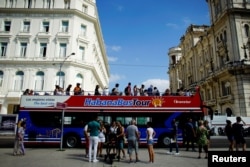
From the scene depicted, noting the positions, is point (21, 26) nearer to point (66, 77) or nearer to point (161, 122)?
point (66, 77)

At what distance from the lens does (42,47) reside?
31.3 metres

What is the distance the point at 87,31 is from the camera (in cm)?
3356

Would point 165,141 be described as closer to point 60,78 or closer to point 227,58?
point 60,78

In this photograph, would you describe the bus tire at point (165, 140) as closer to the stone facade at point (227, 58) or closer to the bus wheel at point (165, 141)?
the bus wheel at point (165, 141)

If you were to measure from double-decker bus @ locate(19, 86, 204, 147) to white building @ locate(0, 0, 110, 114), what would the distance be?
1408cm

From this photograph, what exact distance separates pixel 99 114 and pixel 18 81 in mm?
20436

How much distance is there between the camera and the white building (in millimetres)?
29812

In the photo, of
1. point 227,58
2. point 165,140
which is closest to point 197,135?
point 165,140

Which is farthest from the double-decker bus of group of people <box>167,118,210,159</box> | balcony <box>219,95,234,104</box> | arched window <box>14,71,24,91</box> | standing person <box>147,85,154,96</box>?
balcony <box>219,95,234,104</box>

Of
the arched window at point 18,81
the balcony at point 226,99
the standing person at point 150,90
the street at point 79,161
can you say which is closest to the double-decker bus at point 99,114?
the standing person at point 150,90

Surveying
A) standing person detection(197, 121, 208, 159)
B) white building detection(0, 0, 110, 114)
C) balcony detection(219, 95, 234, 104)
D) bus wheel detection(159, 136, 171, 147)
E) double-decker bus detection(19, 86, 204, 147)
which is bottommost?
bus wheel detection(159, 136, 171, 147)

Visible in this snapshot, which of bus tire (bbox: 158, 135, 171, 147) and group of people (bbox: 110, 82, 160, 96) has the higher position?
group of people (bbox: 110, 82, 160, 96)

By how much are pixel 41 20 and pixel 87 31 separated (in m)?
7.37

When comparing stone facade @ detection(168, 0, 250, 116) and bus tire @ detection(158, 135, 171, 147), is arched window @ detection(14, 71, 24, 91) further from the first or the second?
stone facade @ detection(168, 0, 250, 116)
